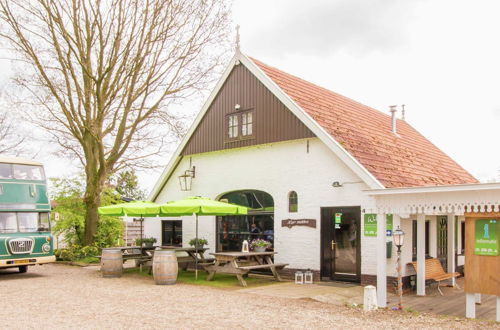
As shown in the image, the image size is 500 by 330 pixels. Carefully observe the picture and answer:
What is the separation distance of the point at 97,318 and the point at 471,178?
700 inches

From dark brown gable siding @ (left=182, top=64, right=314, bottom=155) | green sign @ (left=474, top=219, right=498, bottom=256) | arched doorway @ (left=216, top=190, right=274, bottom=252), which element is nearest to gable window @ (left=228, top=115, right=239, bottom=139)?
dark brown gable siding @ (left=182, top=64, right=314, bottom=155)

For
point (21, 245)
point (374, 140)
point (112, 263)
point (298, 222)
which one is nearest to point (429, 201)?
point (298, 222)

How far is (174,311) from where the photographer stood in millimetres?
10188

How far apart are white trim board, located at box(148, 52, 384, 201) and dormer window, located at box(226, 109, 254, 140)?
1188mm

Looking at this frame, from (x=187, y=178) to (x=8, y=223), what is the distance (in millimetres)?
6480

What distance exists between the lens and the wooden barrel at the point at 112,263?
15.9 metres

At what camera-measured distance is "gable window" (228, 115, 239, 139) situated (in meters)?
17.7

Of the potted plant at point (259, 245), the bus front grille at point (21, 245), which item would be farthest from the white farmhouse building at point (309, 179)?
the bus front grille at point (21, 245)

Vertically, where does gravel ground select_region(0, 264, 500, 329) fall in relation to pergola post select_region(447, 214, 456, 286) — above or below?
below

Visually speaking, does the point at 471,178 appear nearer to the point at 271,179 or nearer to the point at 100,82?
the point at 271,179

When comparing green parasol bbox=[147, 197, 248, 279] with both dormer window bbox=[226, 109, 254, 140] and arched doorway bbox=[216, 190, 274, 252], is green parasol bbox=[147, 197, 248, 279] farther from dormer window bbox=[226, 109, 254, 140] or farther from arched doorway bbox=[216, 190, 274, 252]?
dormer window bbox=[226, 109, 254, 140]

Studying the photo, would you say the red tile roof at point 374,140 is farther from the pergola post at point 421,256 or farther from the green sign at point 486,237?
the green sign at point 486,237

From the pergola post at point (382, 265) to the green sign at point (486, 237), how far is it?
1970 mm

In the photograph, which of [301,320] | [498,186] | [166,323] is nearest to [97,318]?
[166,323]
